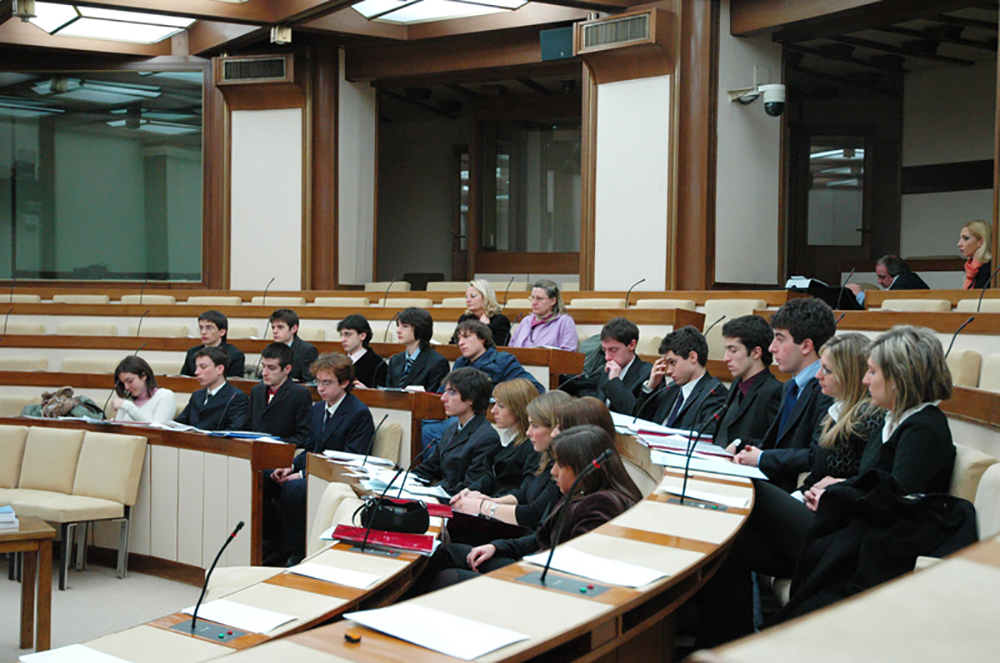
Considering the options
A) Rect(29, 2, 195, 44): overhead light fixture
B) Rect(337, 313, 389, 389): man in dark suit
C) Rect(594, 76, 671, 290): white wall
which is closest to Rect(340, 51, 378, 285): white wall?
Rect(29, 2, 195, 44): overhead light fixture

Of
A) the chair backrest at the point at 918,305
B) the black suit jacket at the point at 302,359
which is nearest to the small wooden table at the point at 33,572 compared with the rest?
the black suit jacket at the point at 302,359

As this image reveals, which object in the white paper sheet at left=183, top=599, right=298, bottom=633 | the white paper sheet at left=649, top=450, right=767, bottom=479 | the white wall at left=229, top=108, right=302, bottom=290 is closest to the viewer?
the white paper sheet at left=183, top=599, right=298, bottom=633

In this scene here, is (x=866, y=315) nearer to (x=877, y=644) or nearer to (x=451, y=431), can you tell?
(x=451, y=431)

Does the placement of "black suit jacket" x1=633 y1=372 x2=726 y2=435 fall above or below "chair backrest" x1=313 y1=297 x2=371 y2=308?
below

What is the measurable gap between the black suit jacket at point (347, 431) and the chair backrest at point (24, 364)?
3.16 metres

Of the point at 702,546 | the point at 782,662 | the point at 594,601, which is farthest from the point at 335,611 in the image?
the point at 782,662

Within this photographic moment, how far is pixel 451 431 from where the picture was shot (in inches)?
146

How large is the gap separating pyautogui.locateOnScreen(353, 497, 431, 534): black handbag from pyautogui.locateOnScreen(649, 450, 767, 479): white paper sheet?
0.65m

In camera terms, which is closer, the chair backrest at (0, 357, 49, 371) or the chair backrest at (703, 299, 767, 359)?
the chair backrest at (703, 299, 767, 359)

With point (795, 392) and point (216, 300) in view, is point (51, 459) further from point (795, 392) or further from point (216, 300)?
point (216, 300)

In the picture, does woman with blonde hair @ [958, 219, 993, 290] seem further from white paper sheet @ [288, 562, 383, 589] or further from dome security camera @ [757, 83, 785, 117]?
white paper sheet @ [288, 562, 383, 589]

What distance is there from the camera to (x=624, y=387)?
4.27 m

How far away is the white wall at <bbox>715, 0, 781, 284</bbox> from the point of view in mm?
7391

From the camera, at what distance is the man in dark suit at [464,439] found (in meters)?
3.47
